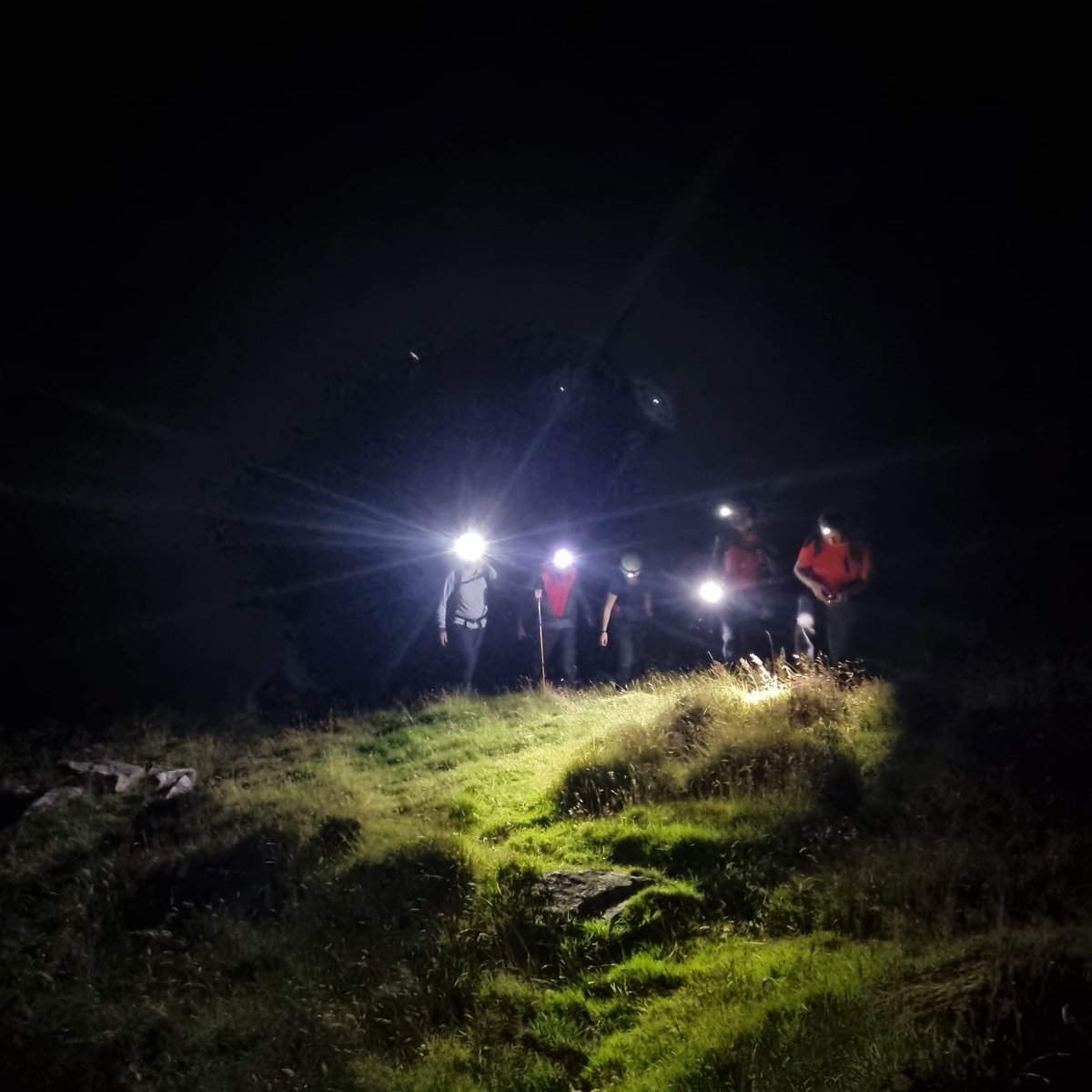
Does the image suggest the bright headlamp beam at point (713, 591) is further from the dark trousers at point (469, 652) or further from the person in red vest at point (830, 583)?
the dark trousers at point (469, 652)

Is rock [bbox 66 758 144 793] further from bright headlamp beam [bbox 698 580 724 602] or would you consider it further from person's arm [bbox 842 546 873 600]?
person's arm [bbox 842 546 873 600]

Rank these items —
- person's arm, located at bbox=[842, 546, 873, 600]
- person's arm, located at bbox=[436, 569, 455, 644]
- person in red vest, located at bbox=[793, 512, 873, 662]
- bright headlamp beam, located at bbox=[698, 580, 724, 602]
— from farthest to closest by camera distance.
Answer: person's arm, located at bbox=[436, 569, 455, 644] < bright headlamp beam, located at bbox=[698, 580, 724, 602] < person in red vest, located at bbox=[793, 512, 873, 662] < person's arm, located at bbox=[842, 546, 873, 600]

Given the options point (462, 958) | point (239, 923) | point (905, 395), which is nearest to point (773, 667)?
point (462, 958)

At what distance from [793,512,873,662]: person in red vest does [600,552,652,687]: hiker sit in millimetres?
3167

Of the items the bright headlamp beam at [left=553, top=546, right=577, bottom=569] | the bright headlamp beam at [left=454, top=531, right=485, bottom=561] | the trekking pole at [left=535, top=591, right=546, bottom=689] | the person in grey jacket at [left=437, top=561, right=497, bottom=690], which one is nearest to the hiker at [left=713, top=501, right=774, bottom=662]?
the bright headlamp beam at [left=553, top=546, right=577, bottom=569]

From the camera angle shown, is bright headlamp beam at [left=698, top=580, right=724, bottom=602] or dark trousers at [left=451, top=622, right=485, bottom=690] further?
dark trousers at [left=451, top=622, right=485, bottom=690]

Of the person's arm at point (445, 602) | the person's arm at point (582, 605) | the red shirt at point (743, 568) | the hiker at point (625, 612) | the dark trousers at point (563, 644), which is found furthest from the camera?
the person's arm at point (582, 605)

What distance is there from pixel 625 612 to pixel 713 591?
2.41 metres

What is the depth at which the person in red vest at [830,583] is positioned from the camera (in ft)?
30.2

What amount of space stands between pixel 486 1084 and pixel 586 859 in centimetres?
215

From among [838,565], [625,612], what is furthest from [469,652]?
[838,565]

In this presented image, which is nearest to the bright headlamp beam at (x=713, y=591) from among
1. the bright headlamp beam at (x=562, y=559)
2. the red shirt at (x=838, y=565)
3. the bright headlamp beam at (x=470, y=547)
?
the red shirt at (x=838, y=565)

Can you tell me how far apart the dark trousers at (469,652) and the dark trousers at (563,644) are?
119 centimetres

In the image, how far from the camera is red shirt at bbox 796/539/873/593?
→ 9.14 m
